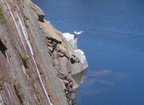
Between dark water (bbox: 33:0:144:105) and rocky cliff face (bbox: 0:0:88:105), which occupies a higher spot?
dark water (bbox: 33:0:144:105)

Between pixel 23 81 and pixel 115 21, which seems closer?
pixel 23 81

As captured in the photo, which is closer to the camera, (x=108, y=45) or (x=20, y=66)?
(x=20, y=66)

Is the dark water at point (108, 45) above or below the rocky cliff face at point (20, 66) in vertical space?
above

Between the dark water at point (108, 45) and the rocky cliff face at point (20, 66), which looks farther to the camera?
the dark water at point (108, 45)

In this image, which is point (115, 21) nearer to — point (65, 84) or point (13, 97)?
point (65, 84)

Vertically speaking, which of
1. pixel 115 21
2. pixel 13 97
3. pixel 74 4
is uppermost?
pixel 74 4

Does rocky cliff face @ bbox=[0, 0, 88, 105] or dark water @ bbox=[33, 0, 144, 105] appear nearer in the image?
rocky cliff face @ bbox=[0, 0, 88, 105]

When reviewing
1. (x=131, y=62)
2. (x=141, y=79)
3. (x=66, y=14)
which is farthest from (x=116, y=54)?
(x=66, y=14)

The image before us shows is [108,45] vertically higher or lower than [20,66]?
higher
